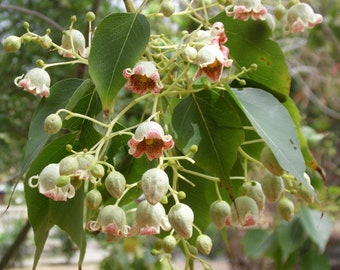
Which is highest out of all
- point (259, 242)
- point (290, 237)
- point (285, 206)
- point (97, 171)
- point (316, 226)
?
point (97, 171)

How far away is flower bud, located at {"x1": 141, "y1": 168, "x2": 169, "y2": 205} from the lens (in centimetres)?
45

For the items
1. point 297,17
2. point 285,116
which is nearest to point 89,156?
point 285,116

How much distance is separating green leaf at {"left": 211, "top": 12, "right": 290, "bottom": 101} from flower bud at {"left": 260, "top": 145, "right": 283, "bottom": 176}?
0.33 feet

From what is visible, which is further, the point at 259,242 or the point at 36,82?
the point at 259,242

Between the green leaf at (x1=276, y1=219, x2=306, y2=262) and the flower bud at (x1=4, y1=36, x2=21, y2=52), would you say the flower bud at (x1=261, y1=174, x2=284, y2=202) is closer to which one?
the flower bud at (x1=4, y1=36, x2=21, y2=52)

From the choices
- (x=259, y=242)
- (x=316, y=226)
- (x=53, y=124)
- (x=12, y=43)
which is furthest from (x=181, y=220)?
(x=259, y=242)

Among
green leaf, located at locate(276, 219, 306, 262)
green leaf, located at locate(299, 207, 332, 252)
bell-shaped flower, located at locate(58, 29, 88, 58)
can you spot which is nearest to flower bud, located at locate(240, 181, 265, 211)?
bell-shaped flower, located at locate(58, 29, 88, 58)

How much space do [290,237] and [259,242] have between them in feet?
0.73

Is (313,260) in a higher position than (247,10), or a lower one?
lower

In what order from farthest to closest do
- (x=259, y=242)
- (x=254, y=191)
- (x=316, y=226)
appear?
1. (x=259, y=242)
2. (x=316, y=226)
3. (x=254, y=191)

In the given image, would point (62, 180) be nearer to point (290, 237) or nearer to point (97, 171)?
point (97, 171)

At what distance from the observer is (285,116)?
0.49 metres

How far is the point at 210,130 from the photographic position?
1.70 ft

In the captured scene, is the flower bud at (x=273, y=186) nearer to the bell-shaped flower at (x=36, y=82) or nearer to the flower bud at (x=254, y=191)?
the flower bud at (x=254, y=191)
